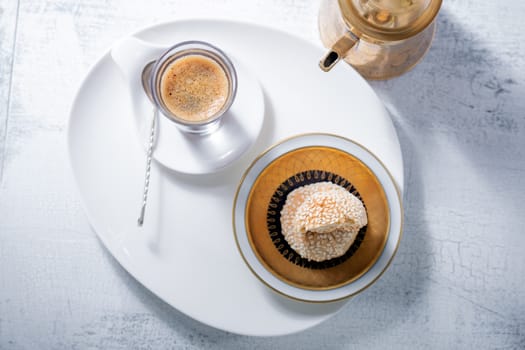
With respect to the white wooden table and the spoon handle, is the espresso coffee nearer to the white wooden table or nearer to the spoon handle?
the spoon handle

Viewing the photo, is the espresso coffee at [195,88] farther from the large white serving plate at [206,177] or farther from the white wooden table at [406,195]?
the white wooden table at [406,195]

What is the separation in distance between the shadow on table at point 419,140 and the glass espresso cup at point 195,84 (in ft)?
1.10

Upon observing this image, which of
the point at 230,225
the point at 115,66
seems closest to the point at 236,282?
the point at 230,225

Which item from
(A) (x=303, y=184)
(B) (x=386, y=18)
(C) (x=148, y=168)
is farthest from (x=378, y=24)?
(C) (x=148, y=168)

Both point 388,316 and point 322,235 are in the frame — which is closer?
point 322,235

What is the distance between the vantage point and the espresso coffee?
80 centimetres

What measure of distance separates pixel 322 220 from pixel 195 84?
13.5 inches

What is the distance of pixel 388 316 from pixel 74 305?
2.20ft

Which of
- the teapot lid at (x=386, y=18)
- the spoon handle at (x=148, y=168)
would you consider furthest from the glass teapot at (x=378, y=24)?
the spoon handle at (x=148, y=168)

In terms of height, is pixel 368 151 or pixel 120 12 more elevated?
pixel 120 12

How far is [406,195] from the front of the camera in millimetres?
904

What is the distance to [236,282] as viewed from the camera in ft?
2.75

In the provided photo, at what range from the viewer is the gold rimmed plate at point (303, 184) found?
0.78m

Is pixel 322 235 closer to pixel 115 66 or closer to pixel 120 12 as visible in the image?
pixel 115 66
